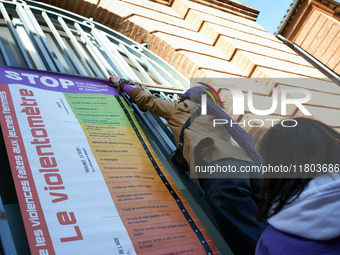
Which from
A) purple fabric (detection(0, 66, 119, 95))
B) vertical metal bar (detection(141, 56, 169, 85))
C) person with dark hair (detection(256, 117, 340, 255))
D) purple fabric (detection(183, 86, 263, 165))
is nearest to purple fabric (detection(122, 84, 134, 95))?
purple fabric (detection(0, 66, 119, 95))

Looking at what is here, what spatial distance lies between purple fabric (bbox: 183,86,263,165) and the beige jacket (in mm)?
47

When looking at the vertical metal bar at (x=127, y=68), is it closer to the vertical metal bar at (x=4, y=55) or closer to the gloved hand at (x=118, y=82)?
the gloved hand at (x=118, y=82)

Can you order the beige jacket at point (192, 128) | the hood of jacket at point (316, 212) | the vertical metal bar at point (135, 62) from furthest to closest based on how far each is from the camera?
the vertical metal bar at point (135, 62), the beige jacket at point (192, 128), the hood of jacket at point (316, 212)

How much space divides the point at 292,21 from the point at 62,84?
7886 millimetres

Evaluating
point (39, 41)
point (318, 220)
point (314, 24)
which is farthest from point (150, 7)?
point (314, 24)

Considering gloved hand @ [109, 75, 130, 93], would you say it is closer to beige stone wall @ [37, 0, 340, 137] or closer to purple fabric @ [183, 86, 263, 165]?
purple fabric @ [183, 86, 263, 165]

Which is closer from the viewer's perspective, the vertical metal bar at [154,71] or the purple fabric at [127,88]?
the purple fabric at [127,88]

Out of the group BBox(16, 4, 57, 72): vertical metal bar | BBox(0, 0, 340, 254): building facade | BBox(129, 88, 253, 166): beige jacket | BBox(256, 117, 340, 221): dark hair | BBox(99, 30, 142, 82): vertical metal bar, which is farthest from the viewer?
BBox(99, 30, 142, 82): vertical metal bar

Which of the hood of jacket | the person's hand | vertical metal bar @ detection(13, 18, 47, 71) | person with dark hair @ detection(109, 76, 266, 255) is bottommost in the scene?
vertical metal bar @ detection(13, 18, 47, 71)

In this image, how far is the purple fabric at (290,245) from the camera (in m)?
1.02

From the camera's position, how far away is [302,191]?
1.14 metres

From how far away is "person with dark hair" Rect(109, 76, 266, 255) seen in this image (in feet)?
5.61

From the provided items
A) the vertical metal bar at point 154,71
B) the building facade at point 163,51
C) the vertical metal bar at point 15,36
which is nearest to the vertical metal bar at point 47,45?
the building facade at point 163,51

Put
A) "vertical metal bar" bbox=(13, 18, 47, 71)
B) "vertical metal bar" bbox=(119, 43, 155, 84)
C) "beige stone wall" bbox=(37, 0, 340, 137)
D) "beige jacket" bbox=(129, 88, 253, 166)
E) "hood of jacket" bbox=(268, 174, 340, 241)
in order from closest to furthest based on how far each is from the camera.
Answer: "hood of jacket" bbox=(268, 174, 340, 241) → "beige jacket" bbox=(129, 88, 253, 166) → "vertical metal bar" bbox=(13, 18, 47, 71) → "vertical metal bar" bbox=(119, 43, 155, 84) → "beige stone wall" bbox=(37, 0, 340, 137)
